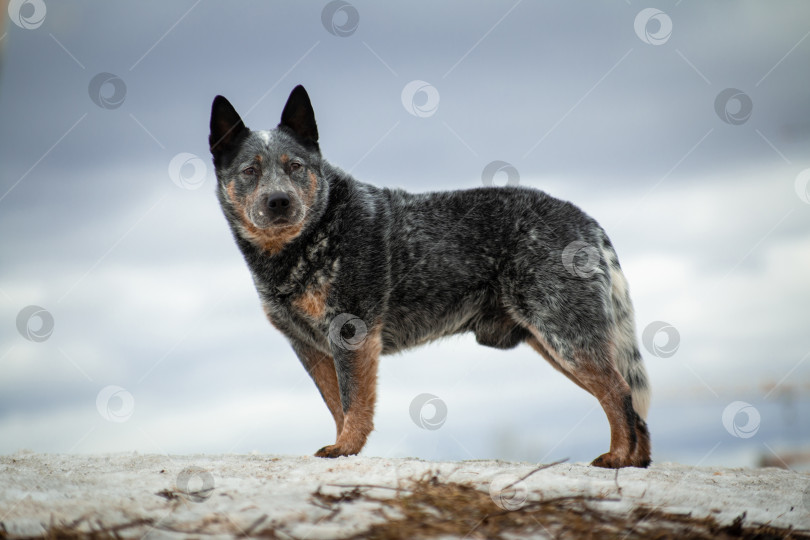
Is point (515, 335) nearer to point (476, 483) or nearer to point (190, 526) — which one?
point (476, 483)

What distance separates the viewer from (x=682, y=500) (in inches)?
154

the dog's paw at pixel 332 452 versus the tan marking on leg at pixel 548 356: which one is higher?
the tan marking on leg at pixel 548 356

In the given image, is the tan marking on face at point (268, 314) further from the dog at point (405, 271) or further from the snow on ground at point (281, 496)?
the snow on ground at point (281, 496)

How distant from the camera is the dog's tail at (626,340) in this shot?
6660mm

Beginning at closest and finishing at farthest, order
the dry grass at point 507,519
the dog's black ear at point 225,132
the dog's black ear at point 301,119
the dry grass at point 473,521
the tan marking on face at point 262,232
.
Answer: the dry grass at point 473,521 → the dry grass at point 507,519 → the tan marking on face at point 262,232 → the dog's black ear at point 225,132 → the dog's black ear at point 301,119

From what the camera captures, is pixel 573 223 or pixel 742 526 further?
pixel 573 223

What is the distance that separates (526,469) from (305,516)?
1964 millimetres

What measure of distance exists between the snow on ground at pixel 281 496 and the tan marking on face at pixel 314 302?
55.1 inches

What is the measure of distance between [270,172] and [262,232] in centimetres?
55

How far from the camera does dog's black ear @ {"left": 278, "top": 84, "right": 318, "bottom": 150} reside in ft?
21.6

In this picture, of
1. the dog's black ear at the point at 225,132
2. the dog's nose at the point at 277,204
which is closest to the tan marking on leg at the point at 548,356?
the dog's nose at the point at 277,204

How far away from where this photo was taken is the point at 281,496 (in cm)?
333

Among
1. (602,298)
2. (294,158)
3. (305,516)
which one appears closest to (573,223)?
(602,298)

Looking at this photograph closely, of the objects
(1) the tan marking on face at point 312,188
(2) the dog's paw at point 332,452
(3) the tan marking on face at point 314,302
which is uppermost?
(1) the tan marking on face at point 312,188
